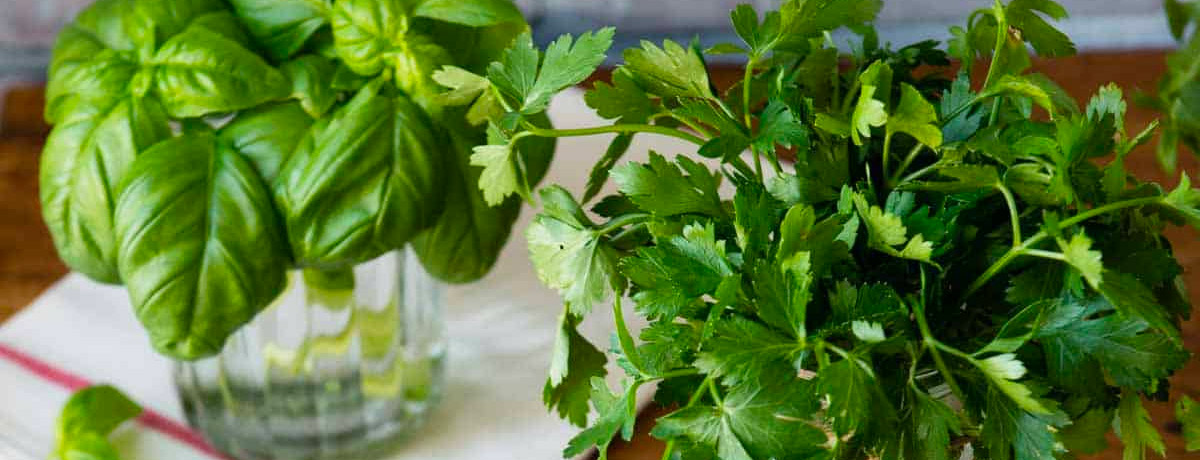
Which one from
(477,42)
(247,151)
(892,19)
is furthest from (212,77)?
(892,19)

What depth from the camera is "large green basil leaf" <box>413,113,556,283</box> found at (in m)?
0.71

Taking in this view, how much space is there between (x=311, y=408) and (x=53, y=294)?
257 mm

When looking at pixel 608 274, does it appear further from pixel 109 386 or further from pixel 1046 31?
pixel 109 386

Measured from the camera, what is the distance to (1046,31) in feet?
1.73

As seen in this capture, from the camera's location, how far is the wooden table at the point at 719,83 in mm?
834

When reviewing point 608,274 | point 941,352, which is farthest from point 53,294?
point 941,352

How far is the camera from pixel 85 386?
2.89 feet

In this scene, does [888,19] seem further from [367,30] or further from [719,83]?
[367,30]

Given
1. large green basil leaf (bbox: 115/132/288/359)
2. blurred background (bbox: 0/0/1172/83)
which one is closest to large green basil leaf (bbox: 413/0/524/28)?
large green basil leaf (bbox: 115/132/288/359)

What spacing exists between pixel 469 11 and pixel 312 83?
0.29 feet

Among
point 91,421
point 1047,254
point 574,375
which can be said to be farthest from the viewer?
point 91,421

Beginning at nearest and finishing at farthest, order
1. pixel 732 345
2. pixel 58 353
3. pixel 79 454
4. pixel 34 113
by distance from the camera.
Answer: pixel 732 345
pixel 79 454
pixel 58 353
pixel 34 113

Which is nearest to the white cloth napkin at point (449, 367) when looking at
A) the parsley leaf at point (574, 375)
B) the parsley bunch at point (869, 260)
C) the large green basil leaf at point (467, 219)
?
the large green basil leaf at point (467, 219)

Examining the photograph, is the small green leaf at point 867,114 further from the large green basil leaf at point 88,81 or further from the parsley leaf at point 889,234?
the large green basil leaf at point 88,81
